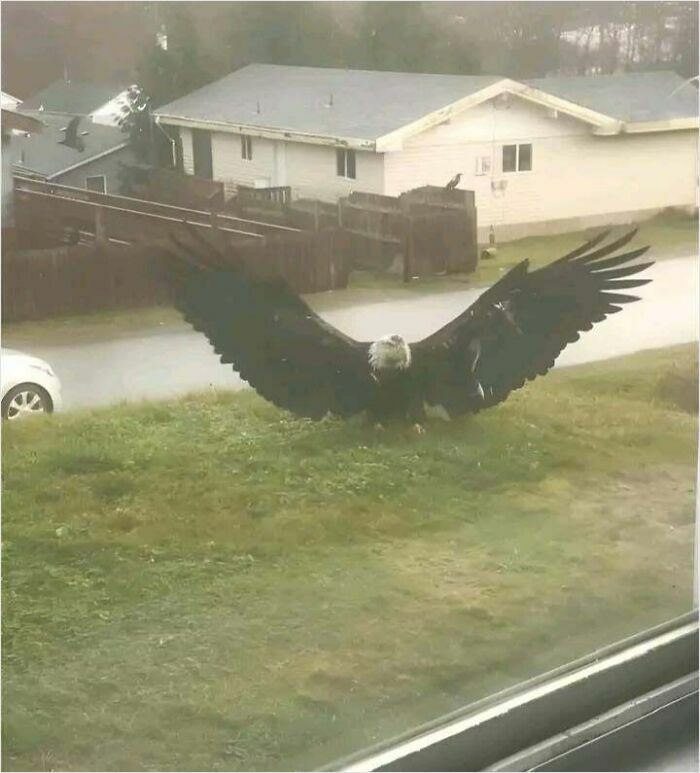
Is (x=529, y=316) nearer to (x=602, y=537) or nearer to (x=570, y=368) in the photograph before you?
(x=570, y=368)

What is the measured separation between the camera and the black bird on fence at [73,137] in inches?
39.9

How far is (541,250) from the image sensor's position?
126cm

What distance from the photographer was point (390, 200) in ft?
3.85

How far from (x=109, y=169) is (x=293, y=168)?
193 millimetres

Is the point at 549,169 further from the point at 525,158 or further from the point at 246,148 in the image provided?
the point at 246,148

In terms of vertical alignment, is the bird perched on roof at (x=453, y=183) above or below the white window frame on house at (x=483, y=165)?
below

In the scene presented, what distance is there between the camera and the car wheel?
1.00 meters

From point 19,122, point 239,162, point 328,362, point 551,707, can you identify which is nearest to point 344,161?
point 239,162

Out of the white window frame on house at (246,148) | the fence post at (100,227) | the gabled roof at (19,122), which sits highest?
the gabled roof at (19,122)

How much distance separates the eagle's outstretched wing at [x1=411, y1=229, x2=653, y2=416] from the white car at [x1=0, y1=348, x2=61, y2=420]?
400mm

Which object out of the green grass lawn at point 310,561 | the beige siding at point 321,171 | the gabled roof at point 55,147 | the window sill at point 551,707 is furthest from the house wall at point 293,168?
the window sill at point 551,707

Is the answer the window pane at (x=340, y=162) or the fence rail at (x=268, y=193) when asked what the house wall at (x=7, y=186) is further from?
the window pane at (x=340, y=162)

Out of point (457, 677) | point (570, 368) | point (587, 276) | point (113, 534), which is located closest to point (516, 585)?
point (457, 677)

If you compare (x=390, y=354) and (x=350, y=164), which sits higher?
(x=350, y=164)
